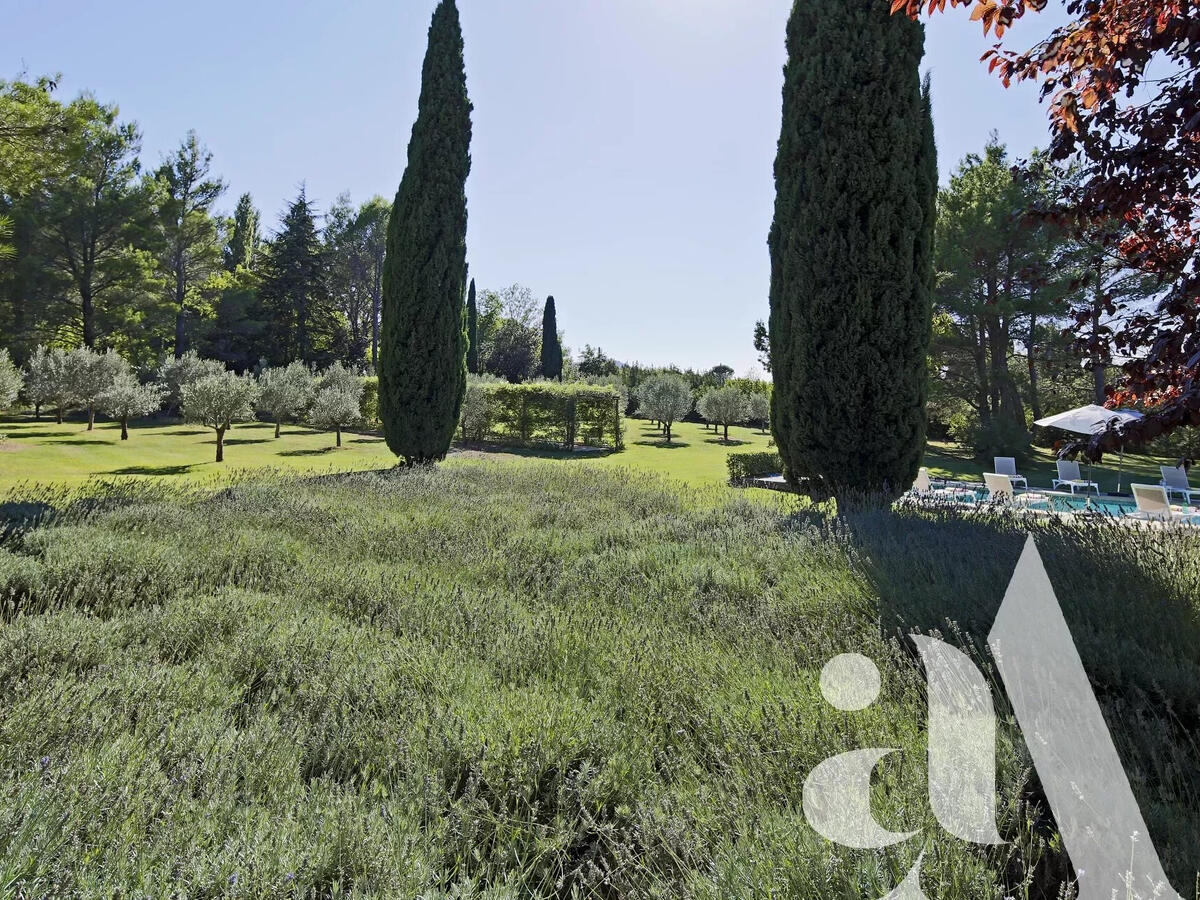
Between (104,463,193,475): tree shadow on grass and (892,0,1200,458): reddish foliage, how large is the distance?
46.3 feet

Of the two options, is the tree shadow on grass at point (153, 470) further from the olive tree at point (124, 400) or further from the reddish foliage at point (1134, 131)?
the reddish foliage at point (1134, 131)

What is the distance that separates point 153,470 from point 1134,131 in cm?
1557

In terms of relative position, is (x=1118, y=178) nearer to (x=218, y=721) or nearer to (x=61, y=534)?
(x=218, y=721)

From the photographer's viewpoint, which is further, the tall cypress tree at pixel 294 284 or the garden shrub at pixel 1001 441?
the tall cypress tree at pixel 294 284

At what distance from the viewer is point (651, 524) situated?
6.02 m

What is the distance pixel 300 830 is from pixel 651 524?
4.68 meters

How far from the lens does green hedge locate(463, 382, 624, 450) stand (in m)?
20.2

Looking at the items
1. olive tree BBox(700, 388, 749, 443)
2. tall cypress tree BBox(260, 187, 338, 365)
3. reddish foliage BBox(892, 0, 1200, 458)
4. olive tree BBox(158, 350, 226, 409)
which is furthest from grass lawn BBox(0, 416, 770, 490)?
tall cypress tree BBox(260, 187, 338, 365)

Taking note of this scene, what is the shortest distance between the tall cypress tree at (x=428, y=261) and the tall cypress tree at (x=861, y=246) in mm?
7018

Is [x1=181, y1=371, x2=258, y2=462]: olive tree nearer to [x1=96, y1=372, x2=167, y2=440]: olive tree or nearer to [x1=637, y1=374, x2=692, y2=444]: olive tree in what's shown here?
[x1=96, y1=372, x2=167, y2=440]: olive tree

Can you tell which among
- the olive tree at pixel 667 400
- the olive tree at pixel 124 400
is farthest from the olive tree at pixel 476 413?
the olive tree at pixel 124 400

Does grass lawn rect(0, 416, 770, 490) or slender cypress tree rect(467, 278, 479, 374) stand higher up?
slender cypress tree rect(467, 278, 479, 374)

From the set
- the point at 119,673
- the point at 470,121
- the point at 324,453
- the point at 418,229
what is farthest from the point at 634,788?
the point at 324,453

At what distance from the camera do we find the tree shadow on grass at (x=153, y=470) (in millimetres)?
11803
